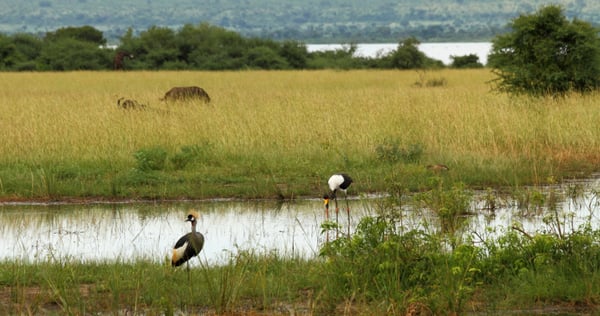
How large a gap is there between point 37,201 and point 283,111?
708cm

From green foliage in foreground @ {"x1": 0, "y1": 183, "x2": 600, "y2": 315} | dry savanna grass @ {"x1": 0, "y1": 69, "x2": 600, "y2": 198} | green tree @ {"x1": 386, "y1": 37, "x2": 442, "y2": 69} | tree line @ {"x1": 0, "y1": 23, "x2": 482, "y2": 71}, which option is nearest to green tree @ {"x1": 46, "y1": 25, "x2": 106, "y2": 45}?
tree line @ {"x1": 0, "y1": 23, "x2": 482, "y2": 71}

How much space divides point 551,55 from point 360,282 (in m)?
14.7

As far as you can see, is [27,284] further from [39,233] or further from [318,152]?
[318,152]

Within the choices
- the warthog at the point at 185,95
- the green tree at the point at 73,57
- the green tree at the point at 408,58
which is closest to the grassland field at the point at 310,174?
the warthog at the point at 185,95

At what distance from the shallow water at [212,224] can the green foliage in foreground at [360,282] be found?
778mm

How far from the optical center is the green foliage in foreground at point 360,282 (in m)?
6.59

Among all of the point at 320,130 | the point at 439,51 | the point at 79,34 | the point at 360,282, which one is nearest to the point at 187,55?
the point at 79,34

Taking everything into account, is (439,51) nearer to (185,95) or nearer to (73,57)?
(73,57)

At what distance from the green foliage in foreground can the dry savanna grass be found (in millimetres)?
5115

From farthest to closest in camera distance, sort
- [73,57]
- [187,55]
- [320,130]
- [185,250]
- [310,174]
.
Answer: [187,55] → [73,57] → [320,130] → [310,174] → [185,250]

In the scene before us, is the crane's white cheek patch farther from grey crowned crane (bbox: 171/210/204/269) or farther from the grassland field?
the grassland field

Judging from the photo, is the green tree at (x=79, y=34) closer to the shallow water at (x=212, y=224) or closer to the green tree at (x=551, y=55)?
the green tree at (x=551, y=55)

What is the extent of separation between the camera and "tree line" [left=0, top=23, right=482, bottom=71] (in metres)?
38.4

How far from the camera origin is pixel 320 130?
1520cm
